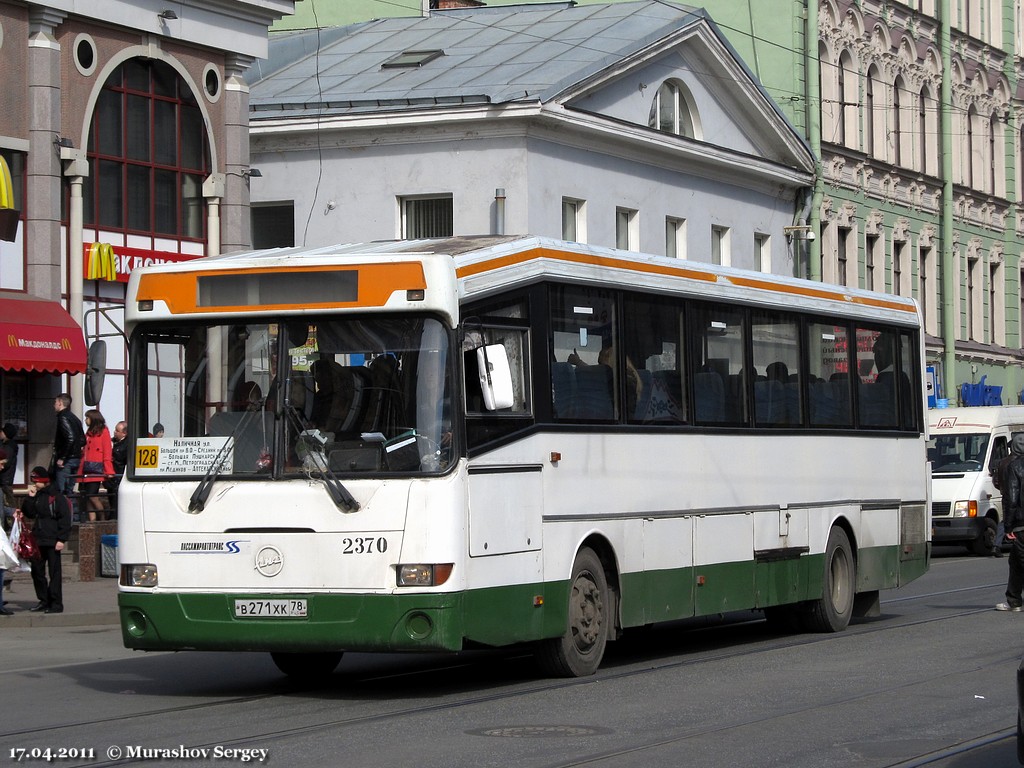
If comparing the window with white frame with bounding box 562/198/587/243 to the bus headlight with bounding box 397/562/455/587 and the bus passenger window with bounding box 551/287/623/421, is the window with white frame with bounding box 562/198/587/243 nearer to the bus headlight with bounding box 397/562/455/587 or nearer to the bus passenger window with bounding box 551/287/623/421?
the bus passenger window with bounding box 551/287/623/421

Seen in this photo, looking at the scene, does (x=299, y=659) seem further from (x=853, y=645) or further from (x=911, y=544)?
(x=911, y=544)

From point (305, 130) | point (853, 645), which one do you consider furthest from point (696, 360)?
point (305, 130)

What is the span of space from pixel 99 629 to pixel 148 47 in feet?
38.8

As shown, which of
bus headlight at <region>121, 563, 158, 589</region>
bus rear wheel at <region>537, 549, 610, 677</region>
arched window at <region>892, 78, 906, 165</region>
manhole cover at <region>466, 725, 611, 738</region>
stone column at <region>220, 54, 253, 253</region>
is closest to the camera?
Answer: manhole cover at <region>466, 725, 611, 738</region>

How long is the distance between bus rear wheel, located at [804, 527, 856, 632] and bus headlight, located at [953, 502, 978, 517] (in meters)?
13.3

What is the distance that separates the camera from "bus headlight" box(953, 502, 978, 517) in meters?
Result: 30.0

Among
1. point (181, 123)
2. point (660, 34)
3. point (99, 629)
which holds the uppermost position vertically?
point (660, 34)

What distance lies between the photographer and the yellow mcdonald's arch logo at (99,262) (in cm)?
2658

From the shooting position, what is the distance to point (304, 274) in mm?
11961

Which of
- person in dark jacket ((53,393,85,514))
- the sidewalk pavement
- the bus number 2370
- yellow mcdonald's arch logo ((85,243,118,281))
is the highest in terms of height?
yellow mcdonald's arch logo ((85,243,118,281))

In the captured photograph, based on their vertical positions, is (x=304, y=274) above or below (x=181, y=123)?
below

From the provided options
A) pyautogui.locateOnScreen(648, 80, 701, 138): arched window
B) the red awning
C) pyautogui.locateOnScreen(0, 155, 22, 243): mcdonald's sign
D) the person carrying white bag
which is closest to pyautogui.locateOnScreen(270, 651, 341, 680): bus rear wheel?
the person carrying white bag

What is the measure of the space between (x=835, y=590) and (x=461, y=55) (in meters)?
23.7

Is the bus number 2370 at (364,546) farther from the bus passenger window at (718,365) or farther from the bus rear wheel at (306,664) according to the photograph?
the bus passenger window at (718,365)
